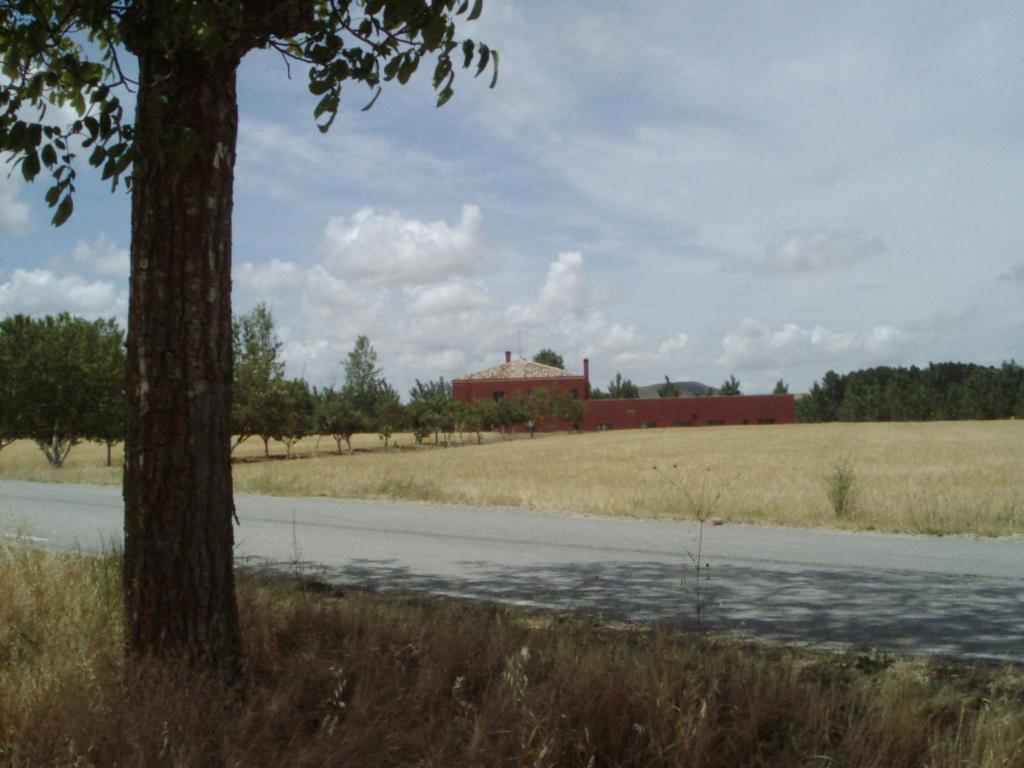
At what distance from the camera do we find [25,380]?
3741cm

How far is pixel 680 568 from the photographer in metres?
8.61

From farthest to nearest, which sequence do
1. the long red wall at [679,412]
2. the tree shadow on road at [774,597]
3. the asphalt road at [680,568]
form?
the long red wall at [679,412], the asphalt road at [680,568], the tree shadow on road at [774,597]

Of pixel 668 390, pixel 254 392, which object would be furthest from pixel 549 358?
pixel 254 392

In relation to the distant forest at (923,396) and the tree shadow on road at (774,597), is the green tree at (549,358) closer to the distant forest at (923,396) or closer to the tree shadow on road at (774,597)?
the distant forest at (923,396)

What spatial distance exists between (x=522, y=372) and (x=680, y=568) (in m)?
93.9

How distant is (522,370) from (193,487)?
99220 mm

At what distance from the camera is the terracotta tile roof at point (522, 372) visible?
98.6m

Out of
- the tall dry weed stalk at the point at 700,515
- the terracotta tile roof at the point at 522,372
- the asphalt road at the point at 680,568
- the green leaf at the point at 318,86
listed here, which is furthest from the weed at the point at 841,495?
the terracotta tile roof at the point at 522,372

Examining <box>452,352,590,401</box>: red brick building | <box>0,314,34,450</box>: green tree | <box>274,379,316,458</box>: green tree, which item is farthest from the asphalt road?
<box>452,352,590,401</box>: red brick building

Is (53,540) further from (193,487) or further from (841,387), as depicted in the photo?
(841,387)

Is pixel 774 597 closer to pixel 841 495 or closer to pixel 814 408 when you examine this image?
pixel 841 495

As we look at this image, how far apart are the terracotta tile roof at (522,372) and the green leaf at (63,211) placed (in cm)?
9339

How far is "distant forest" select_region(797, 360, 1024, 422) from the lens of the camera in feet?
354

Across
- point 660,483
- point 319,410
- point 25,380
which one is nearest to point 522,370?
point 319,410
